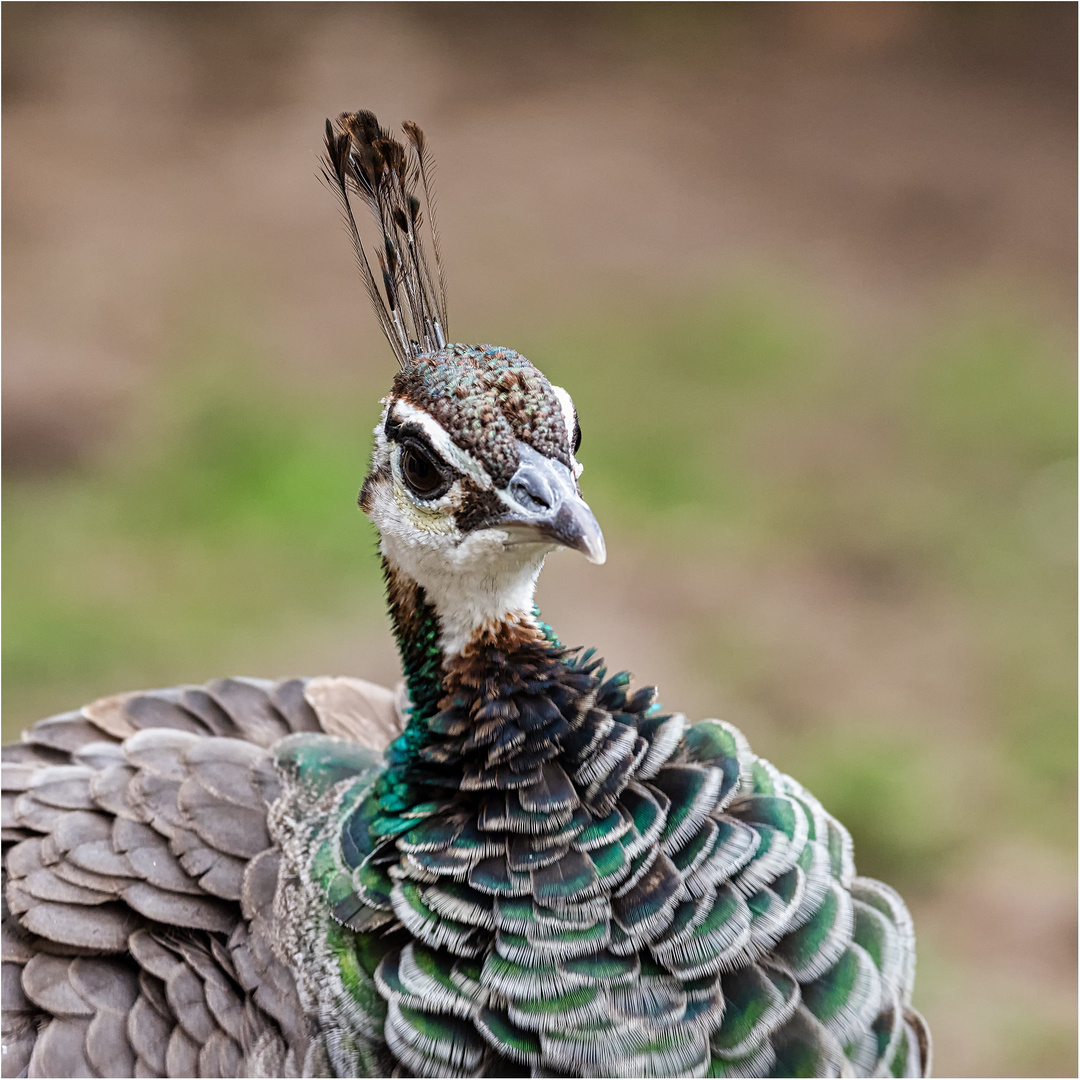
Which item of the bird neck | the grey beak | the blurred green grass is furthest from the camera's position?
the blurred green grass

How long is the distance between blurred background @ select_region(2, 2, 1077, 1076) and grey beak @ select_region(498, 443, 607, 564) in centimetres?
222

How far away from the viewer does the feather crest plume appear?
6.00 ft

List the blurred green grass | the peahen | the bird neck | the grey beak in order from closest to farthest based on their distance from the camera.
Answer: the grey beak < the peahen < the bird neck < the blurred green grass

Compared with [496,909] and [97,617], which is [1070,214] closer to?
[97,617]

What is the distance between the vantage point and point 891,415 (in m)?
5.88

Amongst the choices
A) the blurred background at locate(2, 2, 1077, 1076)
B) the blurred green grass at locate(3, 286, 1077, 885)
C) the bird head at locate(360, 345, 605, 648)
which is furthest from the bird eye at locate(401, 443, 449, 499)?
the blurred green grass at locate(3, 286, 1077, 885)

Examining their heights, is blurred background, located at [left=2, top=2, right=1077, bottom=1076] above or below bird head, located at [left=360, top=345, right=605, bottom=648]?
above

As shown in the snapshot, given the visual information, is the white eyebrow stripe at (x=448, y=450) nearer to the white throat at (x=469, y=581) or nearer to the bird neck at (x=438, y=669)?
the white throat at (x=469, y=581)

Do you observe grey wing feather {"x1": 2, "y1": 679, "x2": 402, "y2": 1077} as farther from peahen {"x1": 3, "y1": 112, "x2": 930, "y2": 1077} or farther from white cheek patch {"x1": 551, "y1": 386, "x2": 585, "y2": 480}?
white cheek patch {"x1": 551, "y1": 386, "x2": 585, "y2": 480}

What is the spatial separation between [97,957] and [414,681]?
2.38ft

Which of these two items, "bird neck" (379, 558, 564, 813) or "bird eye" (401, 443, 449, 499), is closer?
"bird eye" (401, 443, 449, 499)

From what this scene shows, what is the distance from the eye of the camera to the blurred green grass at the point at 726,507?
4.05 meters

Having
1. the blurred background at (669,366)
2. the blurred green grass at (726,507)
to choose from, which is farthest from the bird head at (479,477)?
the blurred green grass at (726,507)

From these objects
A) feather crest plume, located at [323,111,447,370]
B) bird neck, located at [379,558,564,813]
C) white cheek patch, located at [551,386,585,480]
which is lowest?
bird neck, located at [379,558,564,813]
